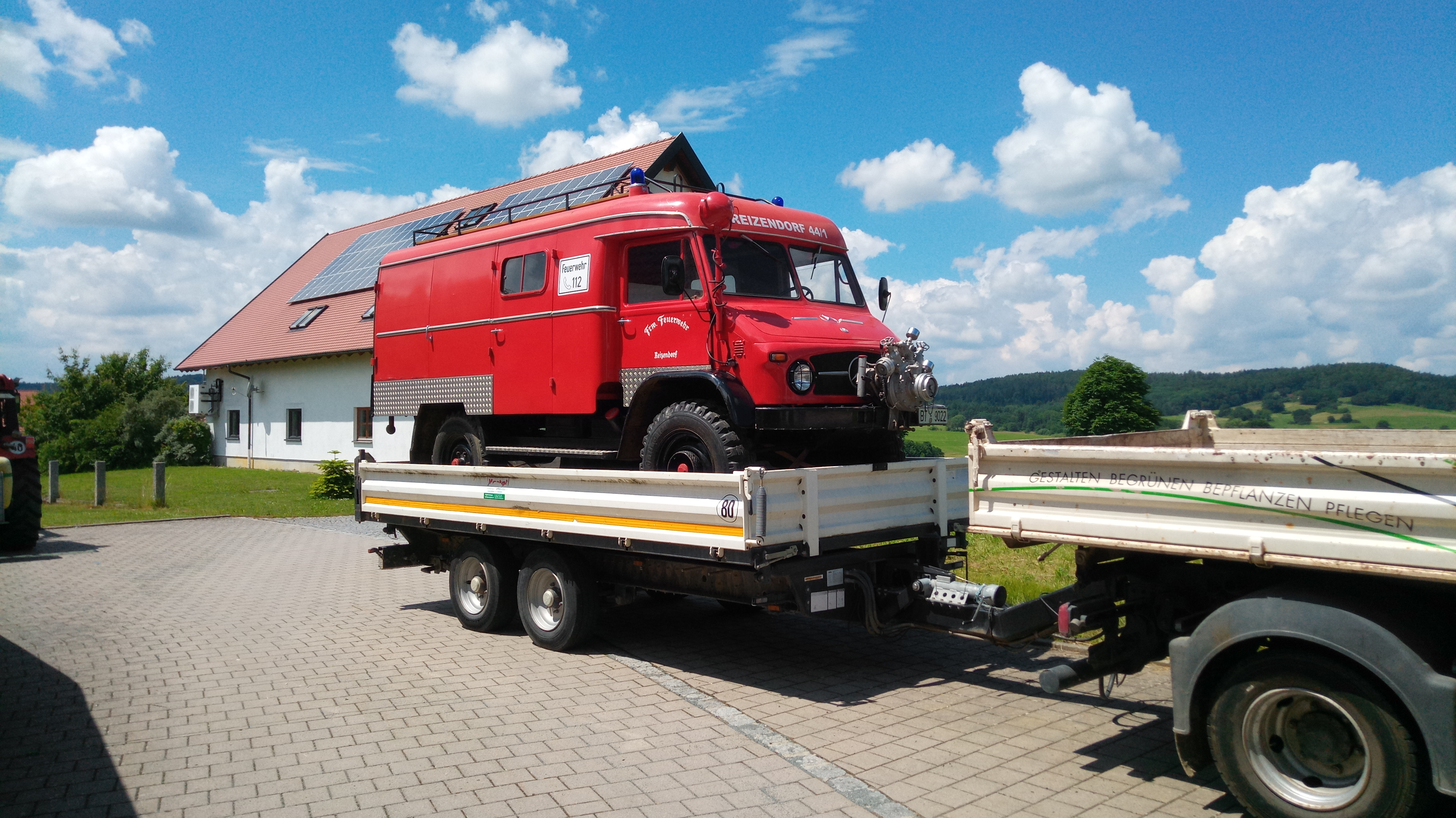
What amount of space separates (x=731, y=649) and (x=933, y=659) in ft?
5.06

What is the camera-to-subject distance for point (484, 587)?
25.6 ft

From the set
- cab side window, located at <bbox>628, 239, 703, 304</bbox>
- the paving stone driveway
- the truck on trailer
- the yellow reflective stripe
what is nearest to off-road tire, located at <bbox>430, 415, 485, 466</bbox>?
the yellow reflective stripe

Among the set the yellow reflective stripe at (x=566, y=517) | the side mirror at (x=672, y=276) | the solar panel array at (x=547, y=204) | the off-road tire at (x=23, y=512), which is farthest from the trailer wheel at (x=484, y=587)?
the off-road tire at (x=23, y=512)

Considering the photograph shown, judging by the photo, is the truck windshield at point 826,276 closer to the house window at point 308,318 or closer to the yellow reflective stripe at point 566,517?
the yellow reflective stripe at point 566,517

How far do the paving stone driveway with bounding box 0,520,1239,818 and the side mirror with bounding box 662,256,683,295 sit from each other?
2810 mm

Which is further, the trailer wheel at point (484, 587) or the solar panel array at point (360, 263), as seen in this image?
the solar panel array at point (360, 263)

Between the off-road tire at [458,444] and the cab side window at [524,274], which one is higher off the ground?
the cab side window at [524,274]

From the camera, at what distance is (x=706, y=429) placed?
6.56 metres

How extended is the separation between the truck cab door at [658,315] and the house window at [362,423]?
731 inches

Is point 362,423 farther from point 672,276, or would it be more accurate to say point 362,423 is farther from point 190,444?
point 672,276

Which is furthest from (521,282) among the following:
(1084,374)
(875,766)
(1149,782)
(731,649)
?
(1084,374)

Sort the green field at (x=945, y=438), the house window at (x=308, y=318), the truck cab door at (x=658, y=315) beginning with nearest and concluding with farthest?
1. the green field at (x=945, y=438)
2. the truck cab door at (x=658, y=315)
3. the house window at (x=308, y=318)

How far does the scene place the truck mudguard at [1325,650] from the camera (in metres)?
3.25

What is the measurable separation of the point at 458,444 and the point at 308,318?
2075 centimetres
